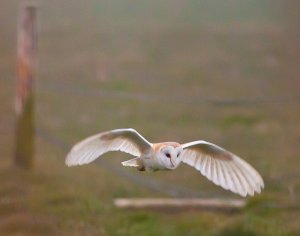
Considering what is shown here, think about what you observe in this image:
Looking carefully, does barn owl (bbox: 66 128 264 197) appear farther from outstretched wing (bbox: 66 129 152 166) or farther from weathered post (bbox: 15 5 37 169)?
weathered post (bbox: 15 5 37 169)

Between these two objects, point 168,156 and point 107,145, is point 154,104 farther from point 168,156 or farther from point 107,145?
point 168,156

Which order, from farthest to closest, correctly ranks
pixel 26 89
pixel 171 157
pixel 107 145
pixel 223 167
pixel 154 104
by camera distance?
pixel 154 104 → pixel 26 89 → pixel 223 167 → pixel 107 145 → pixel 171 157

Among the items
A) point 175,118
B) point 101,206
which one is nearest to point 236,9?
point 175,118

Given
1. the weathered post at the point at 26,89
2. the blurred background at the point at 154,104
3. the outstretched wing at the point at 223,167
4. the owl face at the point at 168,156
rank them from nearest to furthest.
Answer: the owl face at the point at 168,156
the outstretched wing at the point at 223,167
the blurred background at the point at 154,104
the weathered post at the point at 26,89

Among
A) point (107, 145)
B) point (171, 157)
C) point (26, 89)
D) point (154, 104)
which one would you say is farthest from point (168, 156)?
point (154, 104)

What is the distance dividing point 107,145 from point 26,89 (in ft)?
11.2

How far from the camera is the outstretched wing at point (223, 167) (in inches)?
151

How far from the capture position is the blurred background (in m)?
5.89

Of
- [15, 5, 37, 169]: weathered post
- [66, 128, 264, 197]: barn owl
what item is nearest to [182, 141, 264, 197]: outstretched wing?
[66, 128, 264, 197]: barn owl

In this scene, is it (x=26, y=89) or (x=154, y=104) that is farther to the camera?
(x=154, y=104)

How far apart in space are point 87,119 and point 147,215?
12.3 feet

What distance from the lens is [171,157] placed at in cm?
366

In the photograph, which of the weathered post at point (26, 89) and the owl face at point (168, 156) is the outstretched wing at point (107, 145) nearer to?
the owl face at point (168, 156)

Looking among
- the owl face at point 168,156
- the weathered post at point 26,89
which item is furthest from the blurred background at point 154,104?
the owl face at point 168,156
